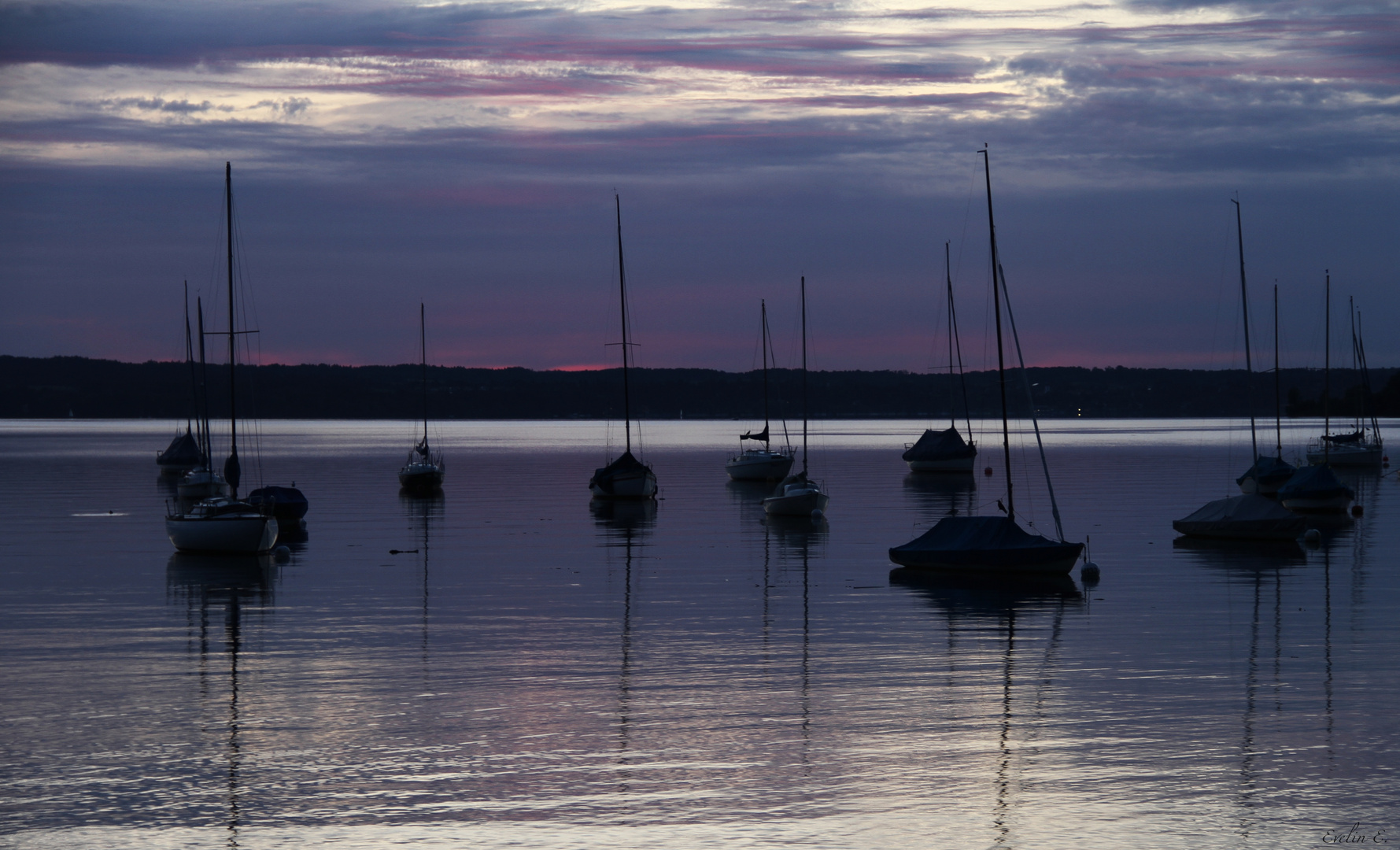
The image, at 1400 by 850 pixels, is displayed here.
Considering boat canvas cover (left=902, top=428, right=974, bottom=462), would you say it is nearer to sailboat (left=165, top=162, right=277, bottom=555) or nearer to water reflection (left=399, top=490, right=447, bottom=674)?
water reflection (left=399, top=490, right=447, bottom=674)

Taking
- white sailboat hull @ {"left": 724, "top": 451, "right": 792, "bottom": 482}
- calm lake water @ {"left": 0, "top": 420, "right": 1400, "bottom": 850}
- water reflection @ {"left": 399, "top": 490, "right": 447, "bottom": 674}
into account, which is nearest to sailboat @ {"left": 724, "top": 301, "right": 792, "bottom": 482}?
white sailboat hull @ {"left": 724, "top": 451, "right": 792, "bottom": 482}

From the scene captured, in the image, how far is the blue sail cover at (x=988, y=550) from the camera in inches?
1222

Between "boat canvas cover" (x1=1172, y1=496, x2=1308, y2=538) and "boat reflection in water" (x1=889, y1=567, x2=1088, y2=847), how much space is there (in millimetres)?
10855

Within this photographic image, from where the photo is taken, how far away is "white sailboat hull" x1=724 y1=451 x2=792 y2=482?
260 ft

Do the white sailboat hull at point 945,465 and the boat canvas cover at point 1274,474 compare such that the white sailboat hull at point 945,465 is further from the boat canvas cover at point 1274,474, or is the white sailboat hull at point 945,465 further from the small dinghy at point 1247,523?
the small dinghy at point 1247,523

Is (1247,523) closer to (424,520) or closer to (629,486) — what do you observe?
(629,486)

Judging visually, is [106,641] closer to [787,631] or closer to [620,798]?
[787,631]

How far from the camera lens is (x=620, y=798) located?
1330cm

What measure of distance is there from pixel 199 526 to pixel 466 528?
1169 cm

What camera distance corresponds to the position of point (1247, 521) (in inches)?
1593

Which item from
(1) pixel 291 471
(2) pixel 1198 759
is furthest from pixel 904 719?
(1) pixel 291 471

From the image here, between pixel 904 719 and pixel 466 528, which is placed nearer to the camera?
pixel 904 719

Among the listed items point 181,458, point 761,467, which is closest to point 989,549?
point 761,467

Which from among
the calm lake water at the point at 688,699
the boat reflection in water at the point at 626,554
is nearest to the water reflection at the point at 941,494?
the boat reflection in water at the point at 626,554
